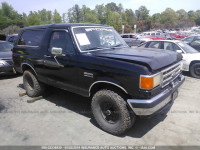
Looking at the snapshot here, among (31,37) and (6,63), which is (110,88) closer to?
(31,37)

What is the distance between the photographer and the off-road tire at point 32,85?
5.12 metres

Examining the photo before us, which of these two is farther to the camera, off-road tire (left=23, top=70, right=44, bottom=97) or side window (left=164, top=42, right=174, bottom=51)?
side window (left=164, top=42, right=174, bottom=51)

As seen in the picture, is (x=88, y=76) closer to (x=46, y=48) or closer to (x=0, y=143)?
(x=46, y=48)

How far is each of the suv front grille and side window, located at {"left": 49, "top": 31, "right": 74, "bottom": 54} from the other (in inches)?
73.2

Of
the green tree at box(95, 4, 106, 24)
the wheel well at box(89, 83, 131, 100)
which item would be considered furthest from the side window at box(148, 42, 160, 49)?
the green tree at box(95, 4, 106, 24)

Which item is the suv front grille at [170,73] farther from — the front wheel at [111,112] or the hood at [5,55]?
the hood at [5,55]

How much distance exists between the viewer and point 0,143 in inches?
130

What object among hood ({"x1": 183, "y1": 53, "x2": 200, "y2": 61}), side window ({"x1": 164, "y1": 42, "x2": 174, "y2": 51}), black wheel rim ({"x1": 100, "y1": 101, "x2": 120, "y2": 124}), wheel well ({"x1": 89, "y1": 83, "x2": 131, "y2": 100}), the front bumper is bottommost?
black wheel rim ({"x1": 100, "y1": 101, "x2": 120, "y2": 124})

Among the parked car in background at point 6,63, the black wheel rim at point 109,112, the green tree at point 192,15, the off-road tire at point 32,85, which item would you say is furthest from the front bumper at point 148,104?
the green tree at point 192,15

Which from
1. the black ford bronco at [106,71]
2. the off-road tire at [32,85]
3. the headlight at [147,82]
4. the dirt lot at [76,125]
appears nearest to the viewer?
the headlight at [147,82]

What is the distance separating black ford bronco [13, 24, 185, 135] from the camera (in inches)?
115

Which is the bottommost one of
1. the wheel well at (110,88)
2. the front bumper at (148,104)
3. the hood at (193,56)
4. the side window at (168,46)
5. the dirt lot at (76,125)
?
the dirt lot at (76,125)

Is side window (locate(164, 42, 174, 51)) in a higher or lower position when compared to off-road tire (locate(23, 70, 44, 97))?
higher

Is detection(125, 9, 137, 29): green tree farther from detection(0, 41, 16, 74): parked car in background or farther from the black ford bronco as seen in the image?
the black ford bronco
